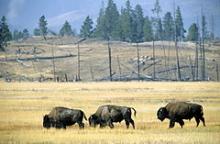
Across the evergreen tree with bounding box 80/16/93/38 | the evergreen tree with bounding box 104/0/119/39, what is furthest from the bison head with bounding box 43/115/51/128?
the evergreen tree with bounding box 80/16/93/38

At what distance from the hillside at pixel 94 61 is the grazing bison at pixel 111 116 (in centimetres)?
6627

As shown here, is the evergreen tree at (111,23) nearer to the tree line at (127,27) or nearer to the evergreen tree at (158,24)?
the tree line at (127,27)

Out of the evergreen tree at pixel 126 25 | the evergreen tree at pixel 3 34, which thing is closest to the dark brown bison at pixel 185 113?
the evergreen tree at pixel 3 34

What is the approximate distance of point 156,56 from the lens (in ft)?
352

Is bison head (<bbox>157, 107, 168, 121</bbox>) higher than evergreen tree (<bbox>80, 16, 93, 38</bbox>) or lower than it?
lower

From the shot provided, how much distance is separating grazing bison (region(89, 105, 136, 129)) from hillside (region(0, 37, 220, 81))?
66.3m

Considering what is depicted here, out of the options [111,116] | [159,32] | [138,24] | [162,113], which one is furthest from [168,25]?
[111,116]

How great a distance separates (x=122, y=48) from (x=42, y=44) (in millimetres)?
17290

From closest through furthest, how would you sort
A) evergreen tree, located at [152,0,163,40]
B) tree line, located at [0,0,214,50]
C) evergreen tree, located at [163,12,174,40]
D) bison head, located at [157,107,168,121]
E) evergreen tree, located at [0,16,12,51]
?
bison head, located at [157,107,168,121], evergreen tree, located at [0,16,12,51], tree line, located at [0,0,214,50], evergreen tree, located at [163,12,174,40], evergreen tree, located at [152,0,163,40]

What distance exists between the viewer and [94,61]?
10462cm

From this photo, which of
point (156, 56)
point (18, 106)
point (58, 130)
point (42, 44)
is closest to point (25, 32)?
point (42, 44)

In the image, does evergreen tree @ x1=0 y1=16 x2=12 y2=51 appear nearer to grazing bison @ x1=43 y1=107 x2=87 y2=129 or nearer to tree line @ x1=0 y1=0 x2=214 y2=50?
tree line @ x1=0 y1=0 x2=214 y2=50

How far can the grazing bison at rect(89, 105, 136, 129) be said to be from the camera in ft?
80.3

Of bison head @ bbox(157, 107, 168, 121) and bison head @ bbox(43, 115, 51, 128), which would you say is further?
bison head @ bbox(157, 107, 168, 121)
